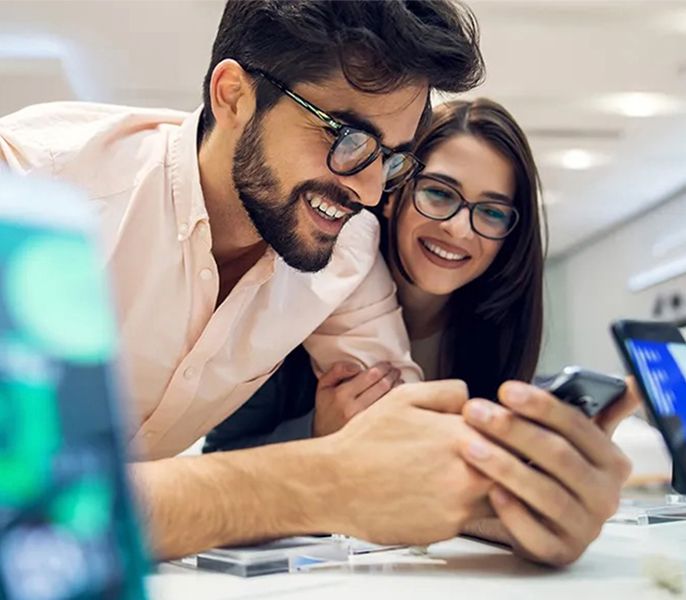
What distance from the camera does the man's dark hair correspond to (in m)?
1.01

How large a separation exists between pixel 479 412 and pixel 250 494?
0.18 metres

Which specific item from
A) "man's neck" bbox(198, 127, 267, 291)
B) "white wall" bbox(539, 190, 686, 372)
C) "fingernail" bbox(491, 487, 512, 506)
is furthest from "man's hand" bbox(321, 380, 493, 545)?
"white wall" bbox(539, 190, 686, 372)

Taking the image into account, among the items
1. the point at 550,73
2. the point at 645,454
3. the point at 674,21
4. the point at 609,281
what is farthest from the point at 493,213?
the point at 609,281

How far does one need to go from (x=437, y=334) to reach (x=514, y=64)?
2.17m

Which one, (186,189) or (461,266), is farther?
(461,266)

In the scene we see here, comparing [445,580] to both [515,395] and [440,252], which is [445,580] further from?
[440,252]

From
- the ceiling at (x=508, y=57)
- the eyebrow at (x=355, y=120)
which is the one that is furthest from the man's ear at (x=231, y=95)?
the ceiling at (x=508, y=57)

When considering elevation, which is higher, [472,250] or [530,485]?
[472,250]

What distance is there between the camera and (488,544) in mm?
706

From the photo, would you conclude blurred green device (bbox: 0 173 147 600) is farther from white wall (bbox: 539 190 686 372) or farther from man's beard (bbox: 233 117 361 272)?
white wall (bbox: 539 190 686 372)

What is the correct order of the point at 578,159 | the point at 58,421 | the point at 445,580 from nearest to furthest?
the point at 58,421
the point at 445,580
the point at 578,159

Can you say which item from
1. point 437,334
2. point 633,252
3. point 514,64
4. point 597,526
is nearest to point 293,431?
point 437,334

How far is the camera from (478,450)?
0.58 meters

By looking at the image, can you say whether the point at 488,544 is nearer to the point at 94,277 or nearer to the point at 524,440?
the point at 524,440
